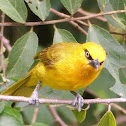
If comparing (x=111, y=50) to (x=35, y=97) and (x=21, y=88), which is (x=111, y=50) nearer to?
(x=35, y=97)

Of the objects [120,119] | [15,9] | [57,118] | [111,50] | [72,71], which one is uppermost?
[15,9]

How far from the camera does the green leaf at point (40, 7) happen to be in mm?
2197

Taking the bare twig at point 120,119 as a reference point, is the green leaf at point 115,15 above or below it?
above

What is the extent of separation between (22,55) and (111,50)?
0.64 m

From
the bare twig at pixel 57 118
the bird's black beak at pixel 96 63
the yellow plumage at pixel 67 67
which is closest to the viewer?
the bird's black beak at pixel 96 63

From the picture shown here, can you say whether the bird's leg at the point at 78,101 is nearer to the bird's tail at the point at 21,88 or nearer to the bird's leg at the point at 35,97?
the bird's leg at the point at 35,97

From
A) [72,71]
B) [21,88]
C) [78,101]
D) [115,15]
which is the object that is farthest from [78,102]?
[115,15]

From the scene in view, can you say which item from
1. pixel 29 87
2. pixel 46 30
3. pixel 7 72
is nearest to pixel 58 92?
pixel 29 87

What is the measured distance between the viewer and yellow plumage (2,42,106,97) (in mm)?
2002

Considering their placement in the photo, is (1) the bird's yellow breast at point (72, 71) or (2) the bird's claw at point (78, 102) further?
(2) the bird's claw at point (78, 102)

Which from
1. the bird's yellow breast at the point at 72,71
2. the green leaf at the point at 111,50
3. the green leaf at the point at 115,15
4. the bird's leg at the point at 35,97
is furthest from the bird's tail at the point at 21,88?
the green leaf at the point at 115,15

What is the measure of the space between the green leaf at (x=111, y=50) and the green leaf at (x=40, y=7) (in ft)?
1.13

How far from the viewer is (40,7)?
2219 mm

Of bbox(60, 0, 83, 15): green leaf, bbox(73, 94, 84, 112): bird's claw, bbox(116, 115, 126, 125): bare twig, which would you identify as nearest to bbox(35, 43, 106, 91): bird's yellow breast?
bbox(73, 94, 84, 112): bird's claw
